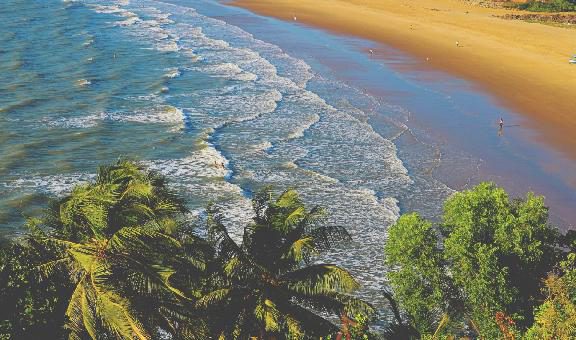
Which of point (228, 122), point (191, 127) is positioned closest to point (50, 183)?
point (191, 127)

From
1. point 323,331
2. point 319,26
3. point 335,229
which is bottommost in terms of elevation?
point 319,26

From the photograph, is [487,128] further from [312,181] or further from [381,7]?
[381,7]

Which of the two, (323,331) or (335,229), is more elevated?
(335,229)

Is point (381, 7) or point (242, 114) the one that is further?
point (381, 7)

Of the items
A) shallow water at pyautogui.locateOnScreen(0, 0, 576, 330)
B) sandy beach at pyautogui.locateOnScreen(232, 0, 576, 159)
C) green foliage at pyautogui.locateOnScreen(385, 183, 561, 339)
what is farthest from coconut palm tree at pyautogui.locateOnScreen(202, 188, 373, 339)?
sandy beach at pyautogui.locateOnScreen(232, 0, 576, 159)

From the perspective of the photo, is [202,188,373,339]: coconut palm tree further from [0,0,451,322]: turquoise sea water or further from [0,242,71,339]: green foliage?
[0,0,451,322]: turquoise sea water

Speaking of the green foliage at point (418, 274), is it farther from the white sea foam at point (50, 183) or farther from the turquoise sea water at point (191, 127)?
the white sea foam at point (50, 183)

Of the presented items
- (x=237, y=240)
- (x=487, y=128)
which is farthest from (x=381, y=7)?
(x=237, y=240)
